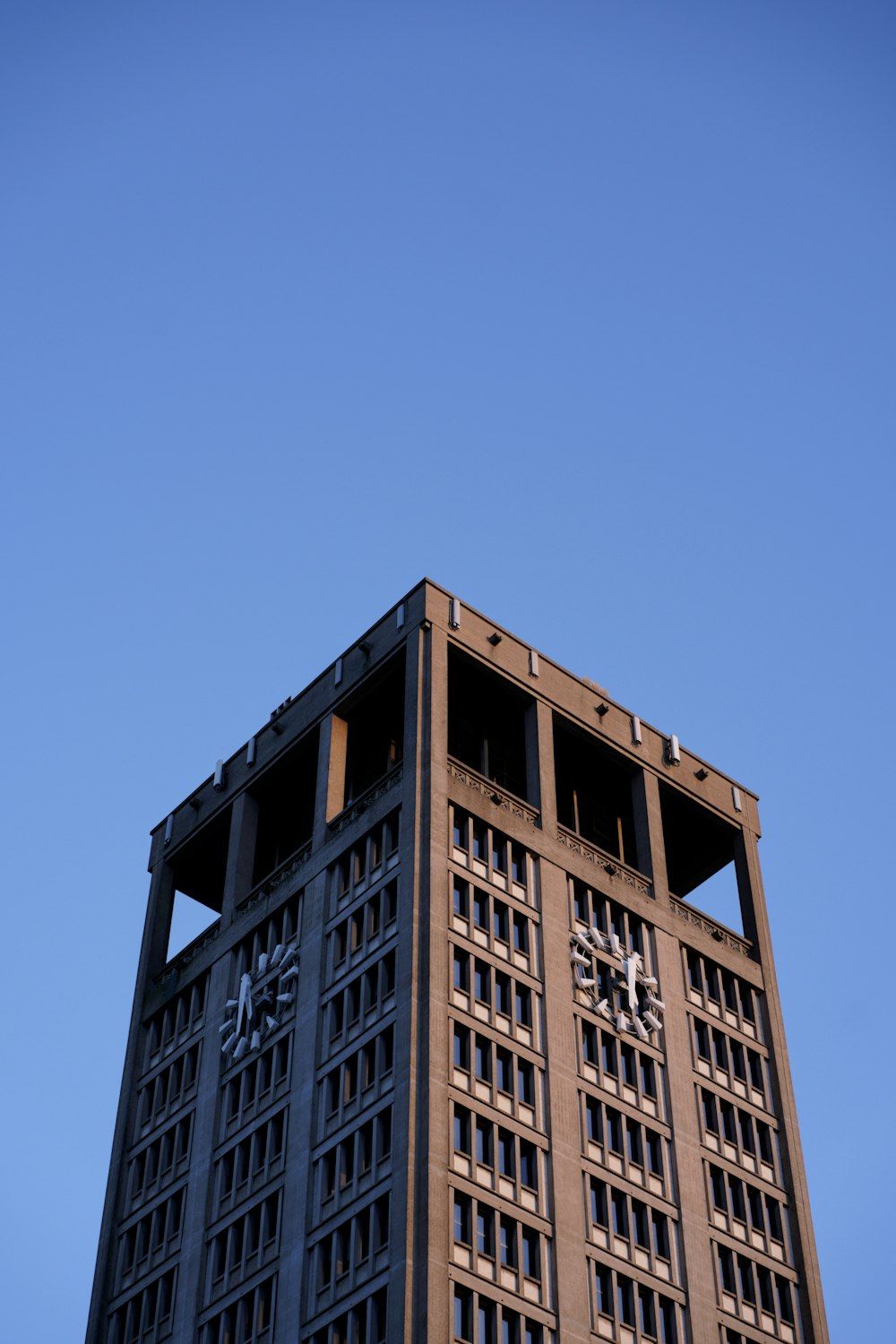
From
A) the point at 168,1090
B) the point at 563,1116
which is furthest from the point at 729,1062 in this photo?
the point at 168,1090

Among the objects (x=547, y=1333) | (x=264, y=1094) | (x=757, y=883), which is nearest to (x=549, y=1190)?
(x=547, y=1333)

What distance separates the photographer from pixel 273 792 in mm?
106062

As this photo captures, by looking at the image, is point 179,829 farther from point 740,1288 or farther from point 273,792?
point 740,1288

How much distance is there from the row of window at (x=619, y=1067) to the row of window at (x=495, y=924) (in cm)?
381

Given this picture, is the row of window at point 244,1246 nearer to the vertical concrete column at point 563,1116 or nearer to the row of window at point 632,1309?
the vertical concrete column at point 563,1116

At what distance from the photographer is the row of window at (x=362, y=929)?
291ft

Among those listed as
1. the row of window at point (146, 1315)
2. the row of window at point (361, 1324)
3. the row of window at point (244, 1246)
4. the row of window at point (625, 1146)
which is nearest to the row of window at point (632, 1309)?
the row of window at point (625, 1146)

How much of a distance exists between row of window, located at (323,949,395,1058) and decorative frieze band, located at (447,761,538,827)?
9906 mm

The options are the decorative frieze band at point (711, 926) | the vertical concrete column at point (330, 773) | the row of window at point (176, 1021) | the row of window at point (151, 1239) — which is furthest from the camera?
the decorative frieze band at point (711, 926)

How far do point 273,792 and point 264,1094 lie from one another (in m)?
20.0

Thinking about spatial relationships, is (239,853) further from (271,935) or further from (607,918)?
(607,918)

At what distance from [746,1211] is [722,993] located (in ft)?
39.8

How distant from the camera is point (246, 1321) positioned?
272ft

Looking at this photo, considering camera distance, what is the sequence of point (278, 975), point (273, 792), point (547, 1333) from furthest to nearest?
point (273, 792)
point (278, 975)
point (547, 1333)
